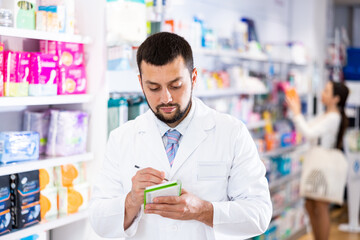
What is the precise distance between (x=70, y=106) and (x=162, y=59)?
4.98 ft

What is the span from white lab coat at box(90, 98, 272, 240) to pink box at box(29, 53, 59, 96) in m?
0.86

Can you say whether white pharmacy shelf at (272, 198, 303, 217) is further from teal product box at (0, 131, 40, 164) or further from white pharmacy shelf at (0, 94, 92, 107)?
teal product box at (0, 131, 40, 164)

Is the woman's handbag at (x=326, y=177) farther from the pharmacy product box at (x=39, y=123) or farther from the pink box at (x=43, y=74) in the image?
the pink box at (x=43, y=74)

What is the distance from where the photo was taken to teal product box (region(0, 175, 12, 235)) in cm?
261

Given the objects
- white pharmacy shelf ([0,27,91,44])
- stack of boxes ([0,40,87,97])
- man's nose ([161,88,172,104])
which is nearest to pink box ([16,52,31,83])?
stack of boxes ([0,40,87,97])

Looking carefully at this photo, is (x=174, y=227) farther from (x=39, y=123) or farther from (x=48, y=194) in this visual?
(x=39, y=123)

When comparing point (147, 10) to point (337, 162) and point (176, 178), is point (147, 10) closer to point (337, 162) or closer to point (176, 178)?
point (176, 178)

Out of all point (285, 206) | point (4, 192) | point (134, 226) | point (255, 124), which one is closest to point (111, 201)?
point (134, 226)

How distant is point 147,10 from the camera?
11.1ft

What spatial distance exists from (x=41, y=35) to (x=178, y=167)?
1.23 m

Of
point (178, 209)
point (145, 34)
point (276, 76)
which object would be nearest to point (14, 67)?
point (145, 34)

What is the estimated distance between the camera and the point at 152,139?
2.07 m

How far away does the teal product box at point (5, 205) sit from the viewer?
2.61m

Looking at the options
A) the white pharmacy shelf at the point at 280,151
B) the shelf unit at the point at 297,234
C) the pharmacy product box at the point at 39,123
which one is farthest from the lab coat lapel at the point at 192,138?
the shelf unit at the point at 297,234
